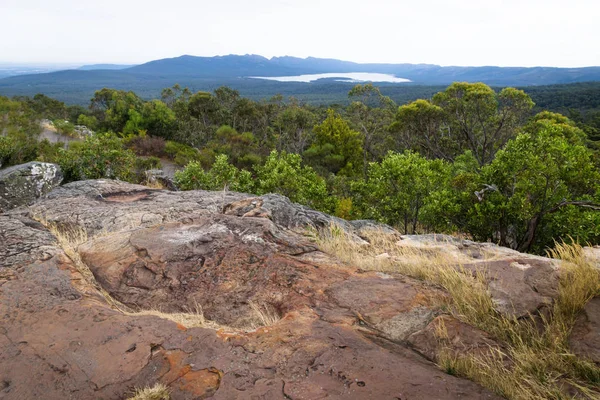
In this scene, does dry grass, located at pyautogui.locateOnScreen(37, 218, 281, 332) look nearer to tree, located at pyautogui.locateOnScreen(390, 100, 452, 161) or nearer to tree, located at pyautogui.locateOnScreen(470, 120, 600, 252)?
tree, located at pyautogui.locateOnScreen(470, 120, 600, 252)

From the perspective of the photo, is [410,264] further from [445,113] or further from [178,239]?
[445,113]

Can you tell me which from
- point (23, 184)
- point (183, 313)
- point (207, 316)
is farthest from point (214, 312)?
point (23, 184)

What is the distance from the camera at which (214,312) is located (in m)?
5.09

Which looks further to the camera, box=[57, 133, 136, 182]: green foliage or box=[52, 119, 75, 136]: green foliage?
box=[52, 119, 75, 136]: green foliage

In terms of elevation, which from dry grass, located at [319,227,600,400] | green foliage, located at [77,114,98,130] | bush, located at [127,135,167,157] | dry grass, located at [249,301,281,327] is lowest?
bush, located at [127,135,167,157]

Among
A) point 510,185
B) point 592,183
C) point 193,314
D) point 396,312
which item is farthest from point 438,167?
point 193,314

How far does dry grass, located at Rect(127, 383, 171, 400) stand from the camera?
331 cm

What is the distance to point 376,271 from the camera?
19.6 ft

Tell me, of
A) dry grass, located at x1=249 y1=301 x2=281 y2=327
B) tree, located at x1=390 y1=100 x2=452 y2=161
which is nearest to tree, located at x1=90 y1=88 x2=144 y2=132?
tree, located at x1=390 y1=100 x2=452 y2=161

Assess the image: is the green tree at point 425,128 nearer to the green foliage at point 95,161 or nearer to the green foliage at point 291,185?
the green foliage at point 291,185

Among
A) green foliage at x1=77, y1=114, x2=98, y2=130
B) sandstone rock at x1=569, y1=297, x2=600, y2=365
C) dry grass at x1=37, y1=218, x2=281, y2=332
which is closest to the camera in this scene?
Answer: sandstone rock at x1=569, y1=297, x2=600, y2=365

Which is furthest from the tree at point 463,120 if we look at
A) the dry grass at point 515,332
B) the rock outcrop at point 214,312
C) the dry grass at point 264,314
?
the dry grass at point 264,314

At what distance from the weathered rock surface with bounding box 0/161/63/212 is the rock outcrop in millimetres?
3378

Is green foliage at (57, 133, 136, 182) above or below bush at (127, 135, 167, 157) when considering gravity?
above
